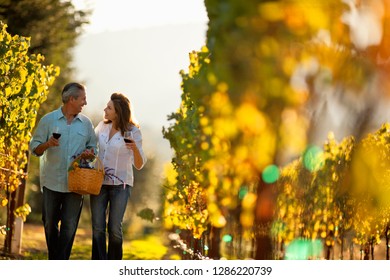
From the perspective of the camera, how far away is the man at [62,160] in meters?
5.06

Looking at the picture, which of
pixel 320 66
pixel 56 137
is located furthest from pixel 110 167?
pixel 320 66

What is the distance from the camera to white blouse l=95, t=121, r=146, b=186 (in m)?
5.10

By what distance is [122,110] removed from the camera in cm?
521

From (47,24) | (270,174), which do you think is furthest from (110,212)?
(47,24)

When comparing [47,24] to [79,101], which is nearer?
[79,101]

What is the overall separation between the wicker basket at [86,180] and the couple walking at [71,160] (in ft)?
0.51

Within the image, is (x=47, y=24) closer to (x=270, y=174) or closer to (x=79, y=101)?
(x=79, y=101)

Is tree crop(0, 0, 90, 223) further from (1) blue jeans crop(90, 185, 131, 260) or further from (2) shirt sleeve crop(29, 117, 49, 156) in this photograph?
(1) blue jeans crop(90, 185, 131, 260)

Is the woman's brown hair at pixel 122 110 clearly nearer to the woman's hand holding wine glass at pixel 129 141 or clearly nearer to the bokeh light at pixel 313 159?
the woman's hand holding wine glass at pixel 129 141

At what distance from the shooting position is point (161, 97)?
19.7m

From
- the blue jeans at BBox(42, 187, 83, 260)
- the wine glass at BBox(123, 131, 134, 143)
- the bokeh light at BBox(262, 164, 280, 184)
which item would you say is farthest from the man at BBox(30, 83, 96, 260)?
the bokeh light at BBox(262, 164, 280, 184)

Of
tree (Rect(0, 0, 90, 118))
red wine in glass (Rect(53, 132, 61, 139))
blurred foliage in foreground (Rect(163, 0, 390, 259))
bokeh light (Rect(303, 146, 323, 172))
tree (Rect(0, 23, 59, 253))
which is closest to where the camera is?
blurred foliage in foreground (Rect(163, 0, 390, 259))

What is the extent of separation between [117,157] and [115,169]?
9 cm
